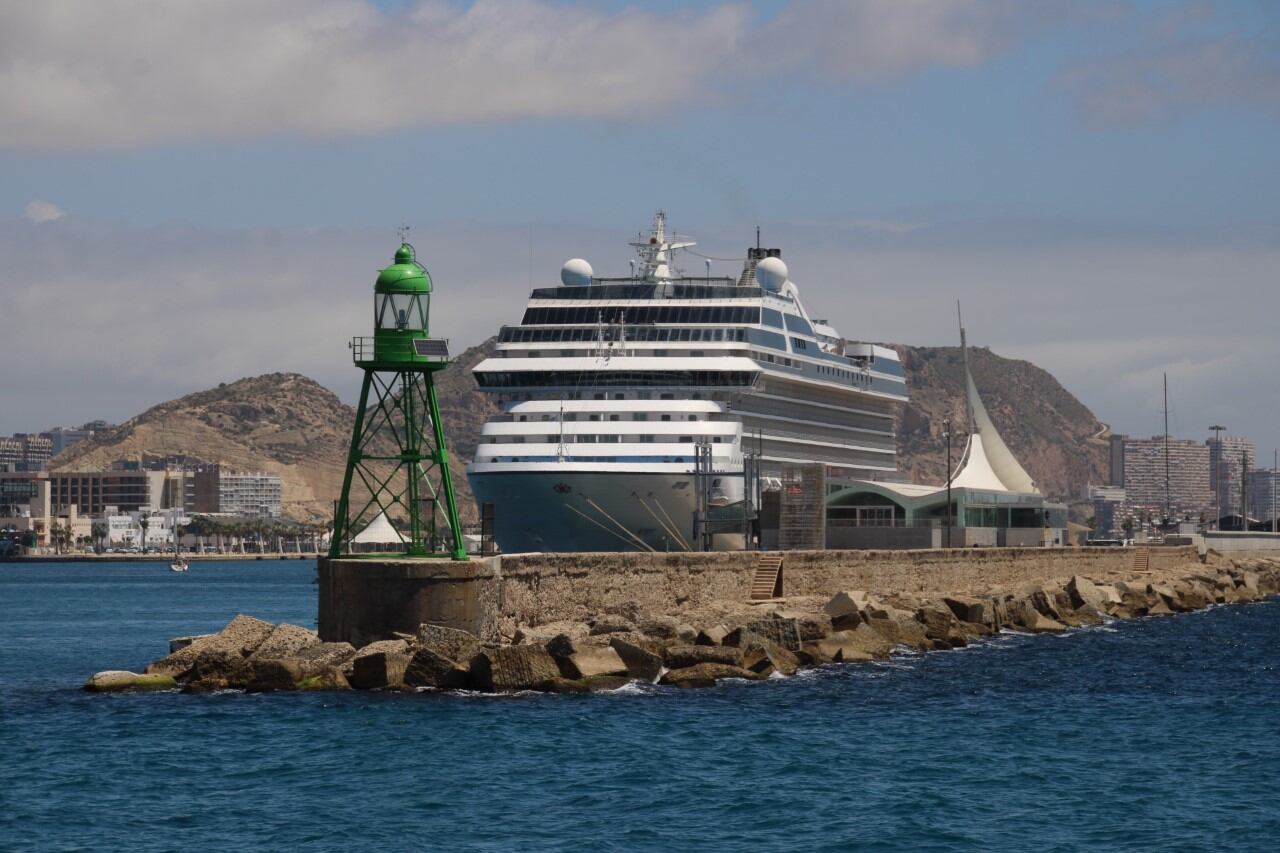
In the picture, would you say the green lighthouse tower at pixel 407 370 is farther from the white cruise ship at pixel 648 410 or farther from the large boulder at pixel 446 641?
the white cruise ship at pixel 648 410

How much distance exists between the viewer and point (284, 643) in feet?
124

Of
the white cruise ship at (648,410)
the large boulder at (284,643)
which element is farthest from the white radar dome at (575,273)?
the large boulder at (284,643)

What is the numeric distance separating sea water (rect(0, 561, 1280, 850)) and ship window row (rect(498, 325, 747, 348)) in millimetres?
29981

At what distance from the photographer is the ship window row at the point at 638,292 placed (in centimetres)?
7481

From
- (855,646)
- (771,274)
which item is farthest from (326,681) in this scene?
(771,274)

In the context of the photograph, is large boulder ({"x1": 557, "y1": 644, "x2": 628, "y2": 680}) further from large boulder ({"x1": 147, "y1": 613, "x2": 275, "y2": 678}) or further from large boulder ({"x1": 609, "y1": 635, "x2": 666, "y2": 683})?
large boulder ({"x1": 147, "y1": 613, "x2": 275, "y2": 678})

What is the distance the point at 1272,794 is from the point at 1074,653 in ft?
71.9

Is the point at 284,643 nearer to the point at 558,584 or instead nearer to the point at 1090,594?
the point at 558,584

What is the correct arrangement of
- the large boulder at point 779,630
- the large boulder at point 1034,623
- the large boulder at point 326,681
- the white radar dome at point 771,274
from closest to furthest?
1. the large boulder at point 326,681
2. the large boulder at point 779,630
3. the large boulder at point 1034,623
4. the white radar dome at point 771,274

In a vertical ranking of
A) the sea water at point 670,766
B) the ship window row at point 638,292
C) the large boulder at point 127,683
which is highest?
the ship window row at point 638,292

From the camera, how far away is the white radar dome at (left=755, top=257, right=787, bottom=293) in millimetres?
84000

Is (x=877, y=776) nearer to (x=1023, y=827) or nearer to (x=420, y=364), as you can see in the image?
(x=1023, y=827)

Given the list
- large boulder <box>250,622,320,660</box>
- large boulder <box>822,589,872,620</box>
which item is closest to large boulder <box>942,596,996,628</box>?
large boulder <box>822,589,872,620</box>

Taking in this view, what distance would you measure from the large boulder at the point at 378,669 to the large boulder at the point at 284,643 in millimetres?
1959
